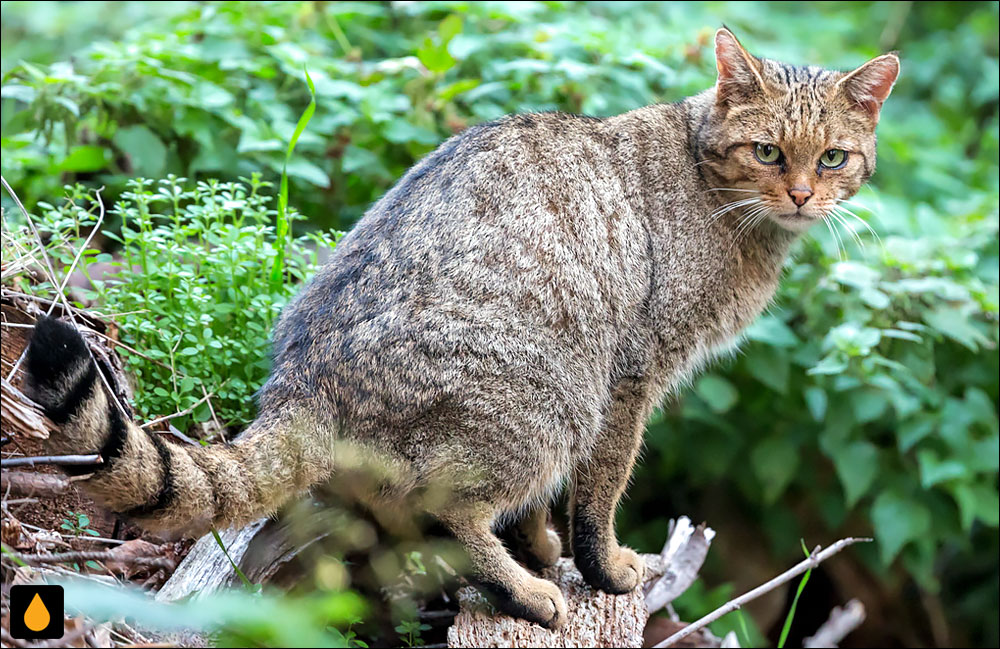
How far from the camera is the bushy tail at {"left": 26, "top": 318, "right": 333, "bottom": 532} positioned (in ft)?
7.18

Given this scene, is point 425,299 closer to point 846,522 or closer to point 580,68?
point 580,68

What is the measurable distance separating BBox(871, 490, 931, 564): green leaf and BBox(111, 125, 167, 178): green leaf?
3619 millimetres

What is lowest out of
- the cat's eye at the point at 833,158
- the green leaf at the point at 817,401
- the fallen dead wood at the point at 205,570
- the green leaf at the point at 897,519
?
the green leaf at the point at 897,519

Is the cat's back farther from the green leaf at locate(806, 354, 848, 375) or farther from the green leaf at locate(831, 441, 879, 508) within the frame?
the green leaf at locate(831, 441, 879, 508)

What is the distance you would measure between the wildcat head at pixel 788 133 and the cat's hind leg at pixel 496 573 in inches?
58.3

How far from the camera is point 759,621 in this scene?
552 cm

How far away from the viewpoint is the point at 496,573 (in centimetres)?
298

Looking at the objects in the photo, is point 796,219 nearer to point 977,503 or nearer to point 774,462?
point 774,462

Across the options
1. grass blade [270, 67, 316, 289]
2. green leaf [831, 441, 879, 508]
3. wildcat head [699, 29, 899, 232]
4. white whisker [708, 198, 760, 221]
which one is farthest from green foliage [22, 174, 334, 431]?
green leaf [831, 441, 879, 508]

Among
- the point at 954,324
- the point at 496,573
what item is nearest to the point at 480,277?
the point at 496,573

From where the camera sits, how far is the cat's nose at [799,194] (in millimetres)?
3406

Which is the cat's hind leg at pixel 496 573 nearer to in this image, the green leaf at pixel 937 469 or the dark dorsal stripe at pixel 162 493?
the dark dorsal stripe at pixel 162 493

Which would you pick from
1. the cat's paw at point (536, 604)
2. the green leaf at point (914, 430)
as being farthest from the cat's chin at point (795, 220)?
the cat's paw at point (536, 604)

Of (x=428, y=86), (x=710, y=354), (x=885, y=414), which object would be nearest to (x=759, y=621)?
(x=885, y=414)
